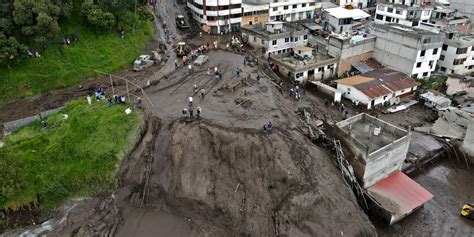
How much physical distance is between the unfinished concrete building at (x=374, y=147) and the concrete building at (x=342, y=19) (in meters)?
35.3

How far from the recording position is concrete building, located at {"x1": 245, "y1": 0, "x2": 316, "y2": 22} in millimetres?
74562

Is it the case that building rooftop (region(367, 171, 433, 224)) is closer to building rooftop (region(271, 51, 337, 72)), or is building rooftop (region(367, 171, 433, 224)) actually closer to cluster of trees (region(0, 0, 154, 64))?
building rooftop (region(271, 51, 337, 72))

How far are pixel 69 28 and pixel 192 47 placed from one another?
18.5m

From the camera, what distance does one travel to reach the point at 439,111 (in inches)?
Result: 1966

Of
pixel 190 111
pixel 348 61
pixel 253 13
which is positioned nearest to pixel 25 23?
pixel 190 111

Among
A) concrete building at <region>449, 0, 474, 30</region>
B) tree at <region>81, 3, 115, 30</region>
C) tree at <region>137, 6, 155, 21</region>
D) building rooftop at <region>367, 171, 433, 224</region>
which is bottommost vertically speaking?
building rooftop at <region>367, 171, 433, 224</region>

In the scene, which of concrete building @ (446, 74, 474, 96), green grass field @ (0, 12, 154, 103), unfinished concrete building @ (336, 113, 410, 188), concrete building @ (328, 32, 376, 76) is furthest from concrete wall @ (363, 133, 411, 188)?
green grass field @ (0, 12, 154, 103)

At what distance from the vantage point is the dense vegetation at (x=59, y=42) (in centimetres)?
4559

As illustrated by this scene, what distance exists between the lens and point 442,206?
3806 centimetres

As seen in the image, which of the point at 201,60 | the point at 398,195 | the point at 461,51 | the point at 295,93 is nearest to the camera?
the point at 398,195

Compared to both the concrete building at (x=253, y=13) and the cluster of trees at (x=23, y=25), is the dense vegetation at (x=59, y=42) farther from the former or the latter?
the concrete building at (x=253, y=13)

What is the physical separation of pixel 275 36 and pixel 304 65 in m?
8.16

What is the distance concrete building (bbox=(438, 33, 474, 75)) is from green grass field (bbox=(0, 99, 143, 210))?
4936 cm

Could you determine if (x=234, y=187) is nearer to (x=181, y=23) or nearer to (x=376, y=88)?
(x=376, y=88)
